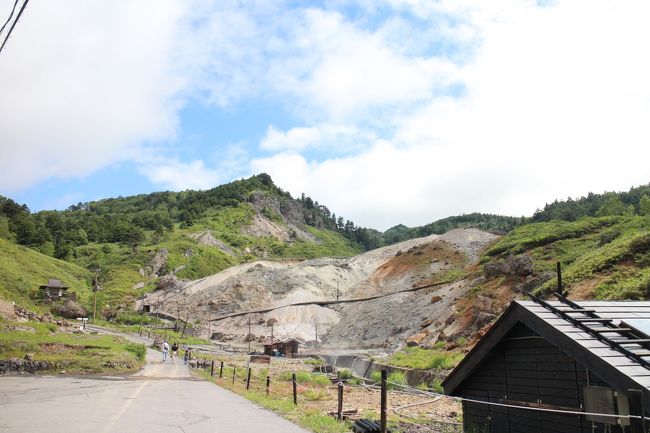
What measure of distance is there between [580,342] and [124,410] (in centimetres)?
1151

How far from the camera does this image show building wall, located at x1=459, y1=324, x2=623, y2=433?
8.16m

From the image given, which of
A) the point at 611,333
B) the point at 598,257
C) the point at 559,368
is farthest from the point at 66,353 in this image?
the point at 598,257

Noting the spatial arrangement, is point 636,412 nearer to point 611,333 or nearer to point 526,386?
point 611,333

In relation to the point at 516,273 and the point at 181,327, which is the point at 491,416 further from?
the point at 181,327

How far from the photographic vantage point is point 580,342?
Answer: 23.5ft

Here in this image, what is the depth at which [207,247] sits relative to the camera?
460 feet

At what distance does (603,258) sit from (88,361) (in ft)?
119

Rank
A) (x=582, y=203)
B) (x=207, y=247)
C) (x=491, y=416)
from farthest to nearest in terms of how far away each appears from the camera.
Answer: (x=207, y=247) < (x=582, y=203) < (x=491, y=416)

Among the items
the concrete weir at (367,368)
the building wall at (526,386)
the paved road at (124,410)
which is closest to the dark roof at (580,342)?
the building wall at (526,386)

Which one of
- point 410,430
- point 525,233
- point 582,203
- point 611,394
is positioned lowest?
point 410,430

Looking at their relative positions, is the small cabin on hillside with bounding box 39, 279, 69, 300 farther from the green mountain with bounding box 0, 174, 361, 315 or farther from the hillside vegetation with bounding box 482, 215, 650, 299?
the hillside vegetation with bounding box 482, 215, 650, 299

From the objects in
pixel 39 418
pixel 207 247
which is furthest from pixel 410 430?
pixel 207 247

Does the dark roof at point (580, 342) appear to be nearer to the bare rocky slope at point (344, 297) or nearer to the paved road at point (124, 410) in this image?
the paved road at point (124, 410)

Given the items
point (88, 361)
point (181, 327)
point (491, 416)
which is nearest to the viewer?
point (491, 416)
